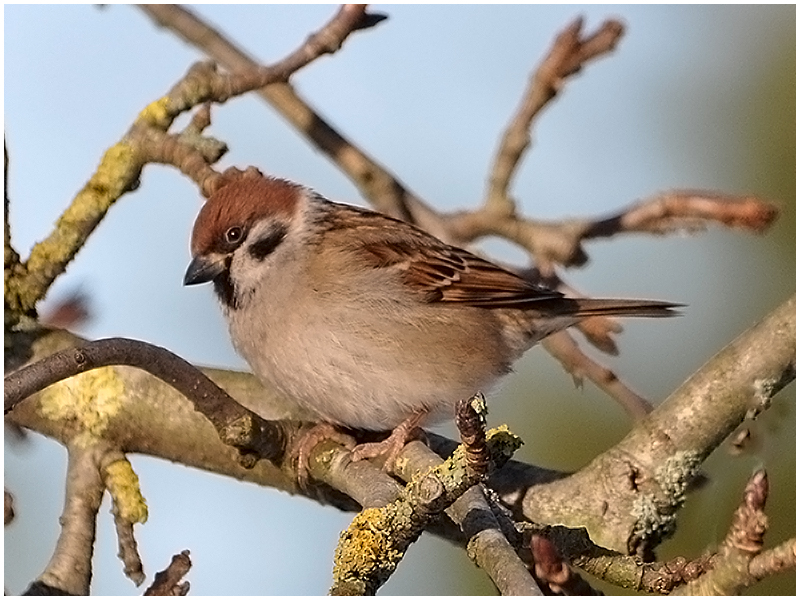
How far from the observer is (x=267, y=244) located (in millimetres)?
3285

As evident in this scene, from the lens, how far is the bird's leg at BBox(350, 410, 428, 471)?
274cm

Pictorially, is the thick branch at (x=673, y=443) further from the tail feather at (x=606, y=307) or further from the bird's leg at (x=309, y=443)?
the tail feather at (x=606, y=307)

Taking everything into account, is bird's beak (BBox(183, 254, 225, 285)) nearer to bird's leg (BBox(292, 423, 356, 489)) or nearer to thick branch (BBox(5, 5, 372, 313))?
thick branch (BBox(5, 5, 372, 313))

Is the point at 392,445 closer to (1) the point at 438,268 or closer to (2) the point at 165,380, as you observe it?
(2) the point at 165,380

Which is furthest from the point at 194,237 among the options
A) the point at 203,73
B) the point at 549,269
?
the point at 549,269

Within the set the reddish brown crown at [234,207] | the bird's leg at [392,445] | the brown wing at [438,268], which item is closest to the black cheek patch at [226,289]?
the reddish brown crown at [234,207]

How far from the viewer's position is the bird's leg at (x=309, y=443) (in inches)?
112

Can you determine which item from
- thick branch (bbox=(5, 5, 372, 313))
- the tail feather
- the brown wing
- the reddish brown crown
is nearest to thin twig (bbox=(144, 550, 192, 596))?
thick branch (bbox=(5, 5, 372, 313))

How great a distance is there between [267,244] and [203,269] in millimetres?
244

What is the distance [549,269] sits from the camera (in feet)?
10.2

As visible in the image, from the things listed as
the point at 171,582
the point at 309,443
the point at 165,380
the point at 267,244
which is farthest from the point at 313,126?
the point at 171,582

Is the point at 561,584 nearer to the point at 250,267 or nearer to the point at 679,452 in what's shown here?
the point at 679,452

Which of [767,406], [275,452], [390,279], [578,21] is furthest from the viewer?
[390,279]

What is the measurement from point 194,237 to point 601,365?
1.17m
